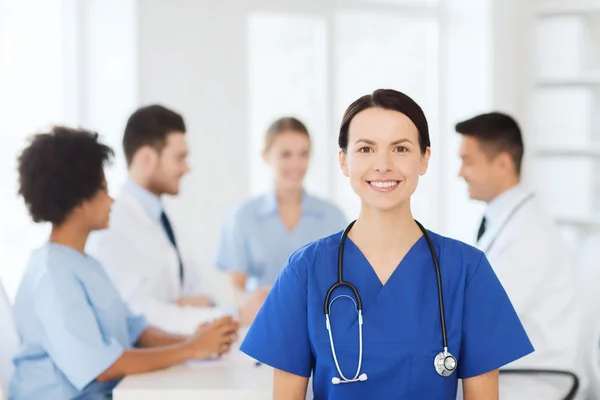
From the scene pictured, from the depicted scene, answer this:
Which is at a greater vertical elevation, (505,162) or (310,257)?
(505,162)

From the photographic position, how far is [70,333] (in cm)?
208

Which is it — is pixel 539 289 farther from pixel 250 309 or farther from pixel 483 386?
pixel 250 309

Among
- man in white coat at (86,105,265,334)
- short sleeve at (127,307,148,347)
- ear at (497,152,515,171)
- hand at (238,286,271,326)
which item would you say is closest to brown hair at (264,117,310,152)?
man in white coat at (86,105,265,334)

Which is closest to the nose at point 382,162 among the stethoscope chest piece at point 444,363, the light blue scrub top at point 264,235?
the stethoscope chest piece at point 444,363

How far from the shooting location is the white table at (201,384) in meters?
2.04

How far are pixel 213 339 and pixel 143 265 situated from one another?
58cm

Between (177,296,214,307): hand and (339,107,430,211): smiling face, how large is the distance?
133 centimetres

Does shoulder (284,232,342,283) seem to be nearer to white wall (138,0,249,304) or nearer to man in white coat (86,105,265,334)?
man in white coat (86,105,265,334)

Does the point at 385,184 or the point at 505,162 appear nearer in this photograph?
the point at 385,184

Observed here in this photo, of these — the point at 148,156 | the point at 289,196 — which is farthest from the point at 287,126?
the point at 148,156

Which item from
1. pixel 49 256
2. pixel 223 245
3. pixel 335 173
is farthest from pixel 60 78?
pixel 49 256

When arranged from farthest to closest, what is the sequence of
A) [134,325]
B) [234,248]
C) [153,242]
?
[234,248], [153,242], [134,325]

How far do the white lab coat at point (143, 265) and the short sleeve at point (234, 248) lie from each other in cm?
54

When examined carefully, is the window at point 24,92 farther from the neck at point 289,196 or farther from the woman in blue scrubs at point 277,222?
the neck at point 289,196
